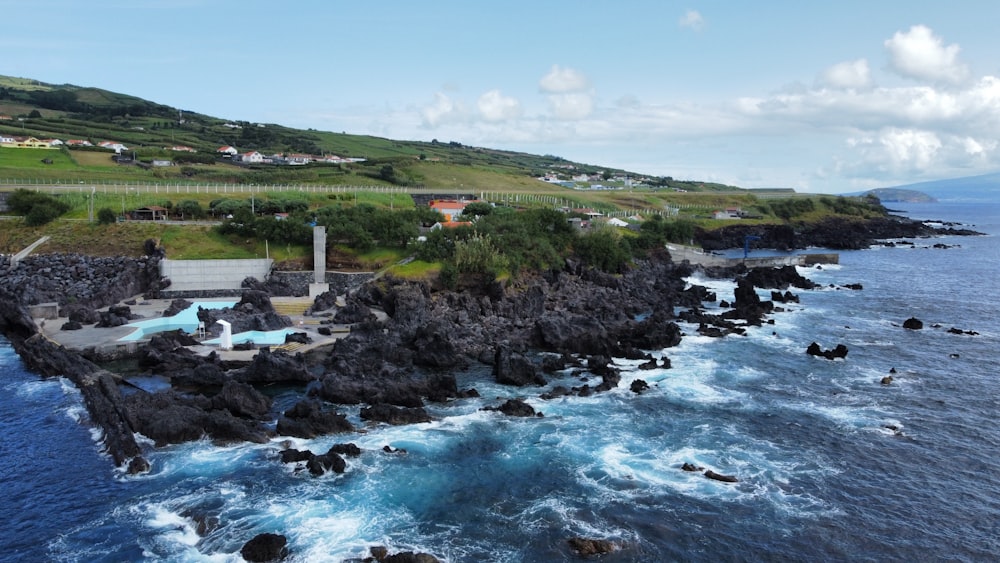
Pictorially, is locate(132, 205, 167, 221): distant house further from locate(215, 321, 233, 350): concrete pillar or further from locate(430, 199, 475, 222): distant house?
locate(215, 321, 233, 350): concrete pillar

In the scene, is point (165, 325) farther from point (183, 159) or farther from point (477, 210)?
point (183, 159)

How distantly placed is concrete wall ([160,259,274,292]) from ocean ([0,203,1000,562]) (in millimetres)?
19617

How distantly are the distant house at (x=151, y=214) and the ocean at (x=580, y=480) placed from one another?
3747 centimetres

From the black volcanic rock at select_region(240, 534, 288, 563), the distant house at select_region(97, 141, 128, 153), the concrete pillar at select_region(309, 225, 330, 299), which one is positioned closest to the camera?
the black volcanic rock at select_region(240, 534, 288, 563)

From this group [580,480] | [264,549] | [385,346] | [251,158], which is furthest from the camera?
[251,158]

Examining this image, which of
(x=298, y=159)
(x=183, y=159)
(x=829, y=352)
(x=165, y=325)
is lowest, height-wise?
(x=165, y=325)

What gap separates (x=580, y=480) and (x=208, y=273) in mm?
48017

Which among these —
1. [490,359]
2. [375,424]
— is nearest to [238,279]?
[490,359]

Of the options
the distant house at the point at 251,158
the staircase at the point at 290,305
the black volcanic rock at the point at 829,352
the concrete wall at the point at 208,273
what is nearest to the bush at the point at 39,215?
the concrete wall at the point at 208,273

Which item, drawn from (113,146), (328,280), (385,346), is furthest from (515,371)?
(113,146)

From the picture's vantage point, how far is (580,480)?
30.8 m

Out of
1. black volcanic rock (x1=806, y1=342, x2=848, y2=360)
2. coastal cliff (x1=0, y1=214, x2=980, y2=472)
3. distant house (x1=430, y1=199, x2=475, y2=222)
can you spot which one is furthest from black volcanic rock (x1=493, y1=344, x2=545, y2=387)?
distant house (x1=430, y1=199, x2=475, y2=222)

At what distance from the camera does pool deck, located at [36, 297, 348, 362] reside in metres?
47.2

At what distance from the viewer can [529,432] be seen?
36.1 m
